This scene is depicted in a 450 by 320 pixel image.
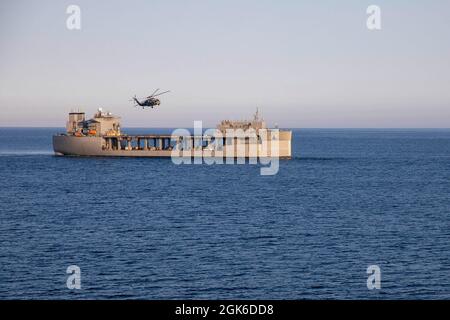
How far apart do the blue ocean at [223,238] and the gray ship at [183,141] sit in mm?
28641

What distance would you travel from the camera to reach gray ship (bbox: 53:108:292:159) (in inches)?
4926

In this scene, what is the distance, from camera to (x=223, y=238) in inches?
1891

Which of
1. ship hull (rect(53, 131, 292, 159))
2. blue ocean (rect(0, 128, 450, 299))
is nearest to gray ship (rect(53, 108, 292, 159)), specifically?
ship hull (rect(53, 131, 292, 159))

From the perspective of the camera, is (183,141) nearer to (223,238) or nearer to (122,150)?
(122,150)

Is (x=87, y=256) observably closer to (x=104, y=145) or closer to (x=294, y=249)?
(x=294, y=249)

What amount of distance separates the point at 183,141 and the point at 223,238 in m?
88.5

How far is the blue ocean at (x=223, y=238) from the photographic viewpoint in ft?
114

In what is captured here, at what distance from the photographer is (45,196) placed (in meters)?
76.2

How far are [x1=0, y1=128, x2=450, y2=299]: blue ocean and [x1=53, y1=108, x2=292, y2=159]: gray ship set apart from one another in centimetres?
2864

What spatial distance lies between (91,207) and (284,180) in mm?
37281

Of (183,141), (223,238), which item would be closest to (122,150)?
(183,141)

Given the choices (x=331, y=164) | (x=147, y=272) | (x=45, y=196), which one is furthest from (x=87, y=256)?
(x=331, y=164)

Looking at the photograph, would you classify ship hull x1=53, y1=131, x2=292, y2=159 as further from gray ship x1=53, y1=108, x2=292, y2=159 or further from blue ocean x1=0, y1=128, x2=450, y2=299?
blue ocean x1=0, y1=128, x2=450, y2=299
